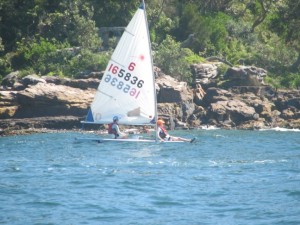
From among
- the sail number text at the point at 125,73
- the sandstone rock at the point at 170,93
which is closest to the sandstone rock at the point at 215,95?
the sandstone rock at the point at 170,93

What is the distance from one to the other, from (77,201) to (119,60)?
56.1ft

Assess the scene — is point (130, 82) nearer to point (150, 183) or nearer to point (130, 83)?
point (130, 83)

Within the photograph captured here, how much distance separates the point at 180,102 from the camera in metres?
53.2

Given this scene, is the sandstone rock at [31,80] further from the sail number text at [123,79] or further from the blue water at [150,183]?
the sail number text at [123,79]

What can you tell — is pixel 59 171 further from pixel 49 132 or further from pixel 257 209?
pixel 49 132

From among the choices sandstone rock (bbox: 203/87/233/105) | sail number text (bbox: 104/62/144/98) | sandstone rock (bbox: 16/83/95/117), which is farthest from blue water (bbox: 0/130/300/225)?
sandstone rock (bbox: 203/87/233/105)

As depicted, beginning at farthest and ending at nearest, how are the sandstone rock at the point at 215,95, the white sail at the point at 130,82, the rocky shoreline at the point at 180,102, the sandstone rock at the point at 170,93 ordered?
the sandstone rock at the point at 215,95
the sandstone rock at the point at 170,93
the rocky shoreline at the point at 180,102
the white sail at the point at 130,82

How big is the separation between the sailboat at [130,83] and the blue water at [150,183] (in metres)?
1.70

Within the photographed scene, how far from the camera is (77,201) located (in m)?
25.0

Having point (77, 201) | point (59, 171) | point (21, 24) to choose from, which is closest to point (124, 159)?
point (59, 171)

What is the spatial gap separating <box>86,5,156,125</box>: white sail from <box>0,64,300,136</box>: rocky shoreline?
28.8ft

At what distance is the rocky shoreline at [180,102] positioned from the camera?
1978 inches

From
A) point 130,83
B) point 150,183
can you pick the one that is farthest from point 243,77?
point 150,183

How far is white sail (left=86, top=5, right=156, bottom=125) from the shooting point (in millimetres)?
41188
